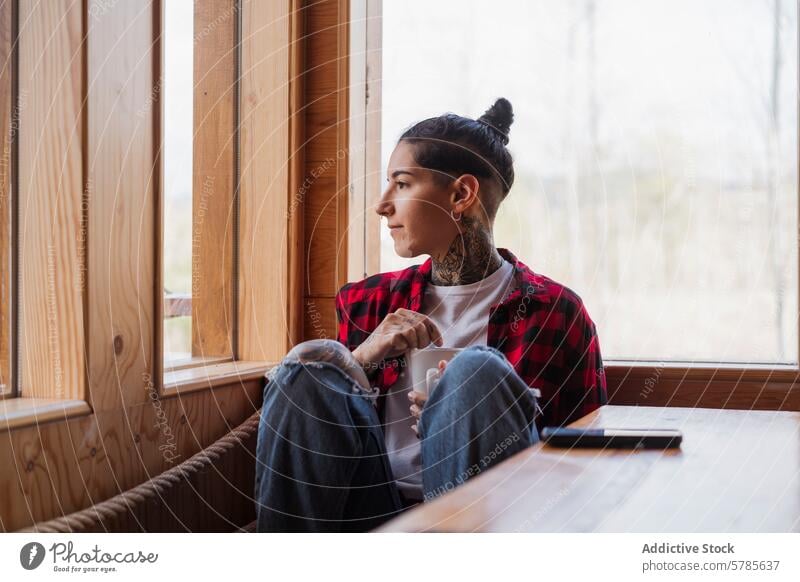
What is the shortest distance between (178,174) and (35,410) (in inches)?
16.6

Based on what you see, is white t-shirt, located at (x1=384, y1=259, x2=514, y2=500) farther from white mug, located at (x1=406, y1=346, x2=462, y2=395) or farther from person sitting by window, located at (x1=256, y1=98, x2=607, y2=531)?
white mug, located at (x1=406, y1=346, x2=462, y2=395)

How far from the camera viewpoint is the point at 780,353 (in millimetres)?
1035

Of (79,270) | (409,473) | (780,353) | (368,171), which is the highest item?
(368,171)

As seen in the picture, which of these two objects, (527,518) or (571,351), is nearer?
(527,518)

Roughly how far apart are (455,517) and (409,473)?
1.50 feet

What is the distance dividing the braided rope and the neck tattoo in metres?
0.34

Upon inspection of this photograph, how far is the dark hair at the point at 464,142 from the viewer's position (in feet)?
3.26

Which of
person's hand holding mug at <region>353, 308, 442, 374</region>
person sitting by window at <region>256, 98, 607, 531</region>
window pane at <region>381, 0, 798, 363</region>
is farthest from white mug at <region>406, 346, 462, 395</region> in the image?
window pane at <region>381, 0, 798, 363</region>

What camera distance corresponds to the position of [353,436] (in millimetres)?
771

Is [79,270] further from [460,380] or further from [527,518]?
[527,518]

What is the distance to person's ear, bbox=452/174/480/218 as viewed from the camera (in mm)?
996

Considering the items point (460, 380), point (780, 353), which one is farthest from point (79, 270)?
point (780, 353)

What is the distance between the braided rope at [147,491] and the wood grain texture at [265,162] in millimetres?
189
